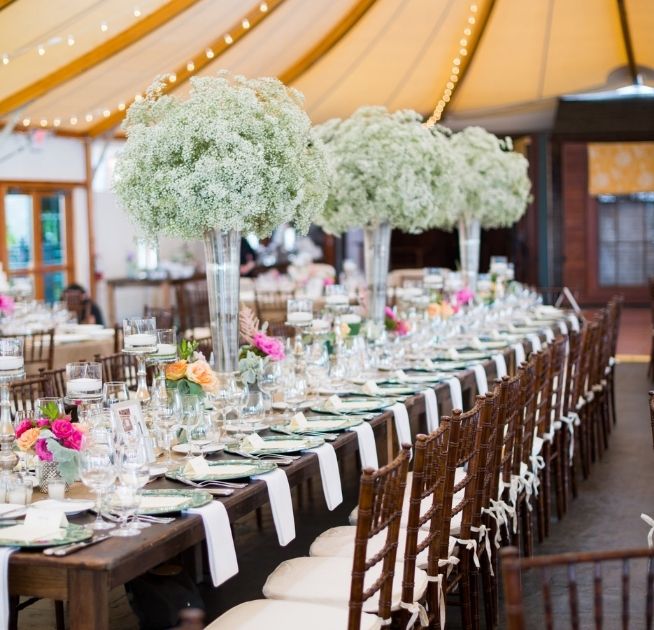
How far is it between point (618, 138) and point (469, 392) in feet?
28.0

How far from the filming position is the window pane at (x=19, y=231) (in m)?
12.8

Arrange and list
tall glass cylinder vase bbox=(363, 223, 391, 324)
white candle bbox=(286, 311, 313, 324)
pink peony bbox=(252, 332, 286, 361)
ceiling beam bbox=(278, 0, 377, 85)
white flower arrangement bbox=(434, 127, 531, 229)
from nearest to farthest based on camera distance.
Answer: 1. pink peony bbox=(252, 332, 286, 361)
2. white candle bbox=(286, 311, 313, 324)
3. tall glass cylinder vase bbox=(363, 223, 391, 324)
4. white flower arrangement bbox=(434, 127, 531, 229)
5. ceiling beam bbox=(278, 0, 377, 85)

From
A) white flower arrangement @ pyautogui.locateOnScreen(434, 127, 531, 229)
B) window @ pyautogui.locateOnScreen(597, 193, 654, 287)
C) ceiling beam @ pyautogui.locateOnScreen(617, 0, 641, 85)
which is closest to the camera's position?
white flower arrangement @ pyautogui.locateOnScreen(434, 127, 531, 229)

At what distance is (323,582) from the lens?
3.52 meters

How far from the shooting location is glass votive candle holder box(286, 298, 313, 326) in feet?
18.2

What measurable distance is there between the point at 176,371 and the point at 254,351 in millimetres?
690

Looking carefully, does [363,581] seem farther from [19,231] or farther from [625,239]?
[625,239]

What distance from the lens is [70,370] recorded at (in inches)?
153

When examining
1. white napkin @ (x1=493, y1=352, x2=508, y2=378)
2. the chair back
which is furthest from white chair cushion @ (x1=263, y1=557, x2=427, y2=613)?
white napkin @ (x1=493, y1=352, x2=508, y2=378)

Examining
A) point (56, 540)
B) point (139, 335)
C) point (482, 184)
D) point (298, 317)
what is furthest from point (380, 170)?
point (56, 540)

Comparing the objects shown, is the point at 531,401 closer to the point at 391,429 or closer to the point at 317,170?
the point at 391,429

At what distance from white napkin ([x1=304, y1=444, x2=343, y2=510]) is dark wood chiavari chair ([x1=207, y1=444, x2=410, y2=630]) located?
53 centimetres

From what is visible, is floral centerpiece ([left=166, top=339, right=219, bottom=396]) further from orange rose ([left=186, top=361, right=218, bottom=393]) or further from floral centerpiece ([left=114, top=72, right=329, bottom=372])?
floral centerpiece ([left=114, top=72, right=329, bottom=372])

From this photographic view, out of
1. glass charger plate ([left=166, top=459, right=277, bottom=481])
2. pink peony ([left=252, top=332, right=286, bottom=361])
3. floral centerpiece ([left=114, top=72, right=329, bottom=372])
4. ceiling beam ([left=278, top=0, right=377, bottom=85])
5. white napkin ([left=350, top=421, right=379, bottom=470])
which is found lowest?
white napkin ([left=350, top=421, right=379, bottom=470])
